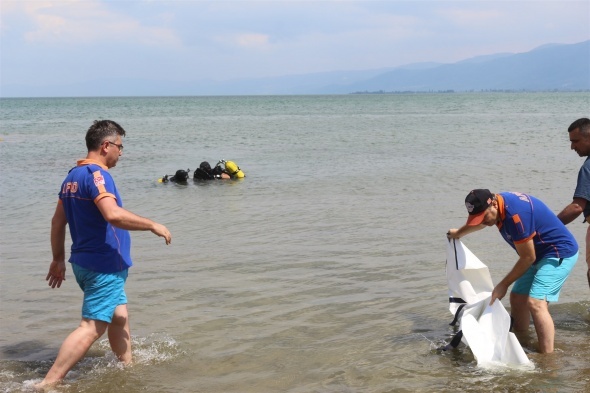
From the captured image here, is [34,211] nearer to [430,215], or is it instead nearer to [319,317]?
[430,215]

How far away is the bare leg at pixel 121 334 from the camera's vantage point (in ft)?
17.5

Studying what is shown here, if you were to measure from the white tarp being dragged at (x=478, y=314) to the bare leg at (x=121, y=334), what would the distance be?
2.75 meters

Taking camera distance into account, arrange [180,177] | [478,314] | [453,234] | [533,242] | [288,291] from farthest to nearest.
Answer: [180,177] < [288,291] < [453,234] < [478,314] < [533,242]

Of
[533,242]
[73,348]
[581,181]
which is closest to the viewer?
[73,348]

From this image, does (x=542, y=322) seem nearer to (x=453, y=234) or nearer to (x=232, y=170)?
(x=453, y=234)

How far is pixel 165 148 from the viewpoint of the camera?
29.5 meters

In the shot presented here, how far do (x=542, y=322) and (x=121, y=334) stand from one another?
346 cm

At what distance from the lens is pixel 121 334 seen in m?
5.48

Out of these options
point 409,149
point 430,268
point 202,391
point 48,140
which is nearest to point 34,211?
point 430,268

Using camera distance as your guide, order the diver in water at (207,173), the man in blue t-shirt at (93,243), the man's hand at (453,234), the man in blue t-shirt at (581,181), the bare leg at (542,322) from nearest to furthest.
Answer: the man in blue t-shirt at (93,243)
the bare leg at (542,322)
the man in blue t-shirt at (581,181)
the man's hand at (453,234)
the diver in water at (207,173)

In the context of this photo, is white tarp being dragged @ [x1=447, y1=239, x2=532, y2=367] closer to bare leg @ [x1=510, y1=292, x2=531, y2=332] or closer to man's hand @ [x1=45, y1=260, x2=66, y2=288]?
bare leg @ [x1=510, y1=292, x2=531, y2=332]

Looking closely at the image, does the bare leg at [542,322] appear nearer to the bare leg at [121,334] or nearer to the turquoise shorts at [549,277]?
the turquoise shorts at [549,277]

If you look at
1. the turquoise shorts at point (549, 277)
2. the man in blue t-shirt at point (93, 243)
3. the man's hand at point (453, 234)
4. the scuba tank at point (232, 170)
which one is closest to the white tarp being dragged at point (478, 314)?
the man's hand at point (453, 234)

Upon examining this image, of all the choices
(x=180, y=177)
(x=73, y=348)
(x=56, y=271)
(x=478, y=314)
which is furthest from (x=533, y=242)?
(x=180, y=177)
